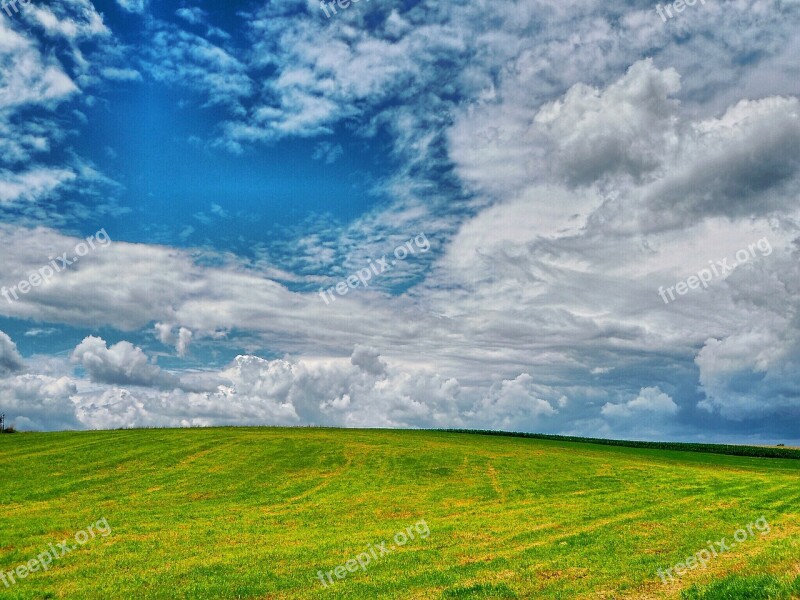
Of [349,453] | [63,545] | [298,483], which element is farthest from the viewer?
[349,453]

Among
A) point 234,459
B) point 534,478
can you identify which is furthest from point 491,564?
point 234,459

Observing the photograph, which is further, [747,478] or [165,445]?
[165,445]

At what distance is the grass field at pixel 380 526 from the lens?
18156mm

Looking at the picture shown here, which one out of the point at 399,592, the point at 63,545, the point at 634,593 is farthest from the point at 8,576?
the point at 634,593

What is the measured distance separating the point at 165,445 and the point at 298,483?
28.0 meters

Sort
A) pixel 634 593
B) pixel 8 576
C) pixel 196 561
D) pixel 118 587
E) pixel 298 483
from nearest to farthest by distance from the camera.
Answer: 1. pixel 634 593
2. pixel 118 587
3. pixel 8 576
4. pixel 196 561
5. pixel 298 483

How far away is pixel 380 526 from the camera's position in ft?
94.7

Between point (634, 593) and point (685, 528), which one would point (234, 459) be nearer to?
point (685, 528)

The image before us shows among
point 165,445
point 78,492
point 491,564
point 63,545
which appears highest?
point 165,445

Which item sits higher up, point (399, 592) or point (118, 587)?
point (118, 587)

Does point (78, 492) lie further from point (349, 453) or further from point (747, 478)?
point (747, 478)

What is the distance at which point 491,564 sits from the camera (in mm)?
20375

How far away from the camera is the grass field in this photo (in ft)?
59.6

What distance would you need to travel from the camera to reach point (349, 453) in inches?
2549
